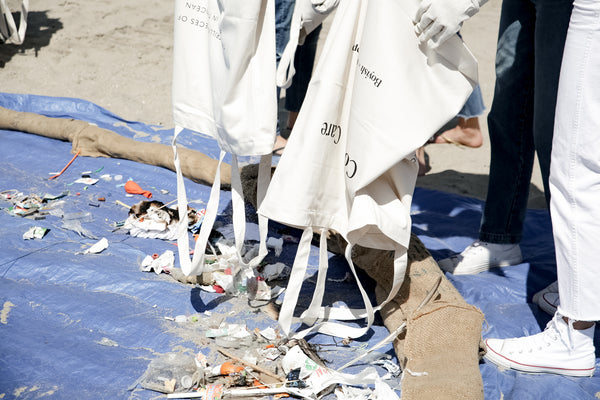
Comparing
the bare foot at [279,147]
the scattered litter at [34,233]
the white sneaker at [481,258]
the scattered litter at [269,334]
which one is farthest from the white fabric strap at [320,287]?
the bare foot at [279,147]

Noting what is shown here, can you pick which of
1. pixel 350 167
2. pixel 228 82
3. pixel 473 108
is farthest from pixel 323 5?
pixel 473 108

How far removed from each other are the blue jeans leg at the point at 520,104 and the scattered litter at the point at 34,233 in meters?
1.86

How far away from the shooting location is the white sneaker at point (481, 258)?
2.43m

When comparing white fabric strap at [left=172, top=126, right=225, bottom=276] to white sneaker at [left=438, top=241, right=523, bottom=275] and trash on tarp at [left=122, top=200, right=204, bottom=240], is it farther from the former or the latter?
white sneaker at [left=438, top=241, right=523, bottom=275]

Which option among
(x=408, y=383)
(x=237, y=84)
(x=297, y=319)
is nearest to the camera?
(x=408, y=383)

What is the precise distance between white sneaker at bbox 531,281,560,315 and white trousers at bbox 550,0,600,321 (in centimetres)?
40

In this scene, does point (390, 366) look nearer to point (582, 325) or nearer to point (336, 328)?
point (336, 328)

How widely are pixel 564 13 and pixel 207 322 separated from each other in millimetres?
1585

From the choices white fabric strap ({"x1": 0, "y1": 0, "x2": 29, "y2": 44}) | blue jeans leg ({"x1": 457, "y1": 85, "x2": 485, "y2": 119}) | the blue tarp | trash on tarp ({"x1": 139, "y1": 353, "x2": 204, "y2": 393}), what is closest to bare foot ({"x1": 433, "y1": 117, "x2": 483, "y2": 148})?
blue jeans leg ({"x1": 457, "y1": 85, "x2": 485, "y2": 119})

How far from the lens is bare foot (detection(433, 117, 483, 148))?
416 cm

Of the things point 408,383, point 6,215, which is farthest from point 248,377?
point 6,215

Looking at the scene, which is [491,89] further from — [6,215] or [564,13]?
[6,215]

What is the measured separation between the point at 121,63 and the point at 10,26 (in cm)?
91

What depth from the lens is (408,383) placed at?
1575 mm
